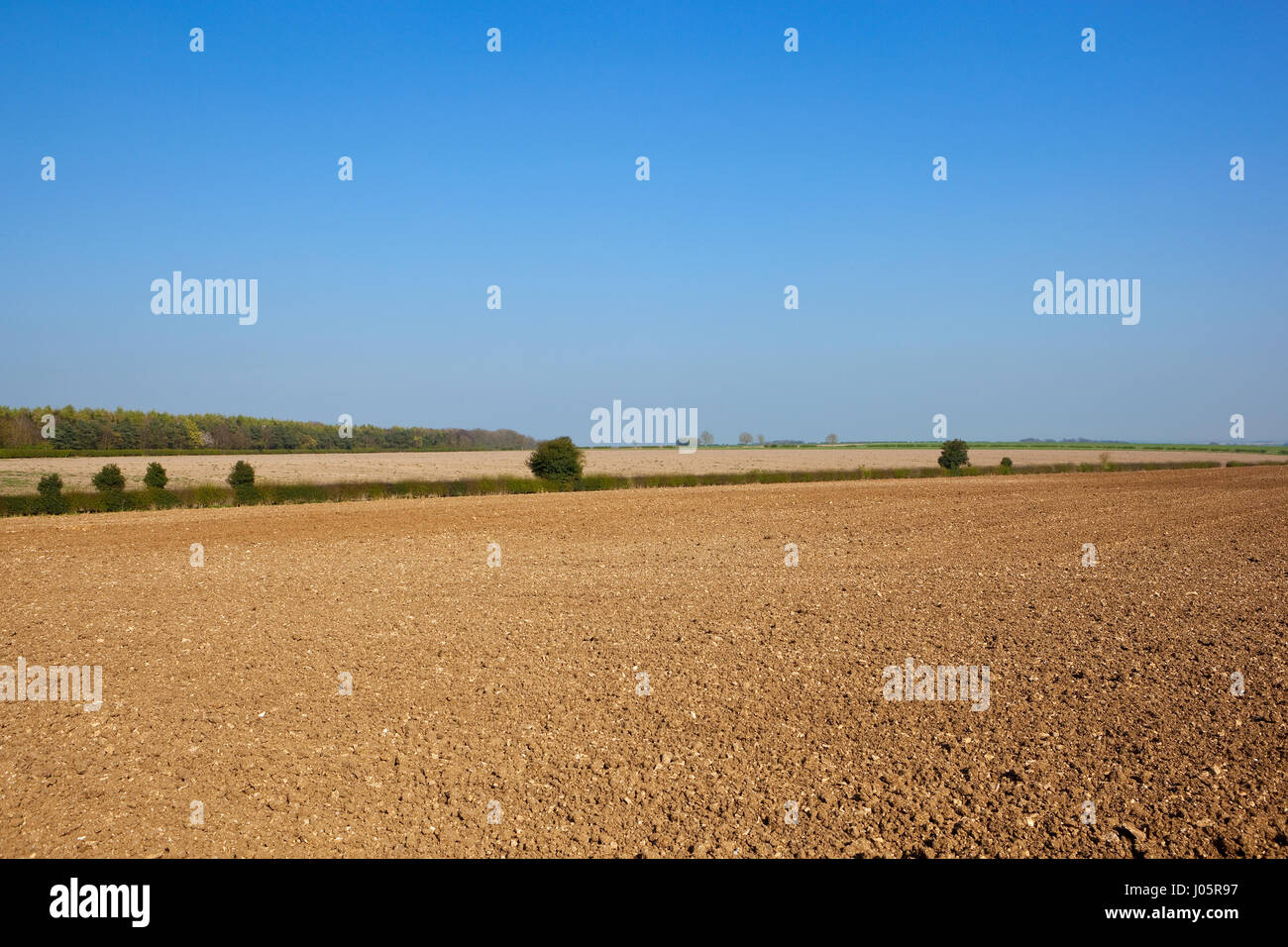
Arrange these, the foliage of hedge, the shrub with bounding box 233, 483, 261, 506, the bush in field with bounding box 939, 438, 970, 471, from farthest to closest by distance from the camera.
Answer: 1. the bush in field with bounding box 939, 438, 970, 471
2. the shrub with bounding box 233, 483, 261, 506
3. the foliage of hedge

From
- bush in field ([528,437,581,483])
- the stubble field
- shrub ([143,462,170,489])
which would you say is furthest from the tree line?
the stubble field

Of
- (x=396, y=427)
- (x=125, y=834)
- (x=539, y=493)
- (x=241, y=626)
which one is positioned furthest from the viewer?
(x=396, y=427)

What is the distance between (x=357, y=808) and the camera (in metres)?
6.05

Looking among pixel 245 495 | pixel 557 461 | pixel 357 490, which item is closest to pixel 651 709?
pixel 245 495

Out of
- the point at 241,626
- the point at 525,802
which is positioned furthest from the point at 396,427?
the point at 525,802

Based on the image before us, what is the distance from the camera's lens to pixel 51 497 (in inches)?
1212

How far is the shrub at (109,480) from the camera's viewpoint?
32625mm

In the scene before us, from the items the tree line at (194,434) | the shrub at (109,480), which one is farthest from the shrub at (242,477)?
the tree line at (194,434)

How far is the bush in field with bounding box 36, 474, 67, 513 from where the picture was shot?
100ft

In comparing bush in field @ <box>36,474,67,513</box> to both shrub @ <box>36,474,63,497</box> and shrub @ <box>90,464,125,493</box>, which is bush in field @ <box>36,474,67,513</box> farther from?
shrub @ <box>90,464,125,493</box>

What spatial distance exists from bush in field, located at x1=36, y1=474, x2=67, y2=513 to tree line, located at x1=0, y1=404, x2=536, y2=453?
40849mm
